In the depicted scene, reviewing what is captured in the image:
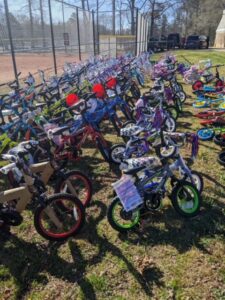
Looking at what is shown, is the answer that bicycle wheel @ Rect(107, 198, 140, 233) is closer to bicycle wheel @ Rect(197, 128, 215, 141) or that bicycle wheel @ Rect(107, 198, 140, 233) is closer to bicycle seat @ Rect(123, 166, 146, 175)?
bicycle seat @ Rect(123, 166, 146, 175)

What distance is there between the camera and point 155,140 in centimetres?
332

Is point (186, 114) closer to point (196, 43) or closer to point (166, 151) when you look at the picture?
point (166, 151)

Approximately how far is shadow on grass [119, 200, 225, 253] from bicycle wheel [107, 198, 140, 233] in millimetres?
82

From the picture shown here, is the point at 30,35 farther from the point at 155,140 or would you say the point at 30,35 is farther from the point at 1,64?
the point at 155,140

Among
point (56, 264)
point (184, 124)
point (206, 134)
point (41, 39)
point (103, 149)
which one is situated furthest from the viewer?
point (41, 39)

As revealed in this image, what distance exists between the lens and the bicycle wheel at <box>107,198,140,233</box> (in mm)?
2965

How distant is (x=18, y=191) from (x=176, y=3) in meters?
51.0

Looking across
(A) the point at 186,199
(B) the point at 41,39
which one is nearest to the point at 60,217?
(A) the point at 186,199

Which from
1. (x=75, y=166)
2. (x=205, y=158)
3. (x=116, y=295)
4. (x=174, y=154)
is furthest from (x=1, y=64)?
(x=116, y=295)

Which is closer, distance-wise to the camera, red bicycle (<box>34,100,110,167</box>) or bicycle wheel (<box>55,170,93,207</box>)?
bicycle wheel (<box>55,170,93,207</box>)

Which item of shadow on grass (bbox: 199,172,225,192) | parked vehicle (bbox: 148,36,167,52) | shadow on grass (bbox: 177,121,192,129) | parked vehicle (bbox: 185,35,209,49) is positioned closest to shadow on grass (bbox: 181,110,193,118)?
shadow on grass (bbox: 177,121,192,129)

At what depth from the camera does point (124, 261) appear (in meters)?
2.73

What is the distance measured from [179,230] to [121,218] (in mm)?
630

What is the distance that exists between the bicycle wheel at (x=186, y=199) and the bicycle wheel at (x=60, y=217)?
3.41 feet
